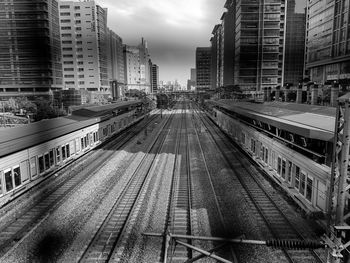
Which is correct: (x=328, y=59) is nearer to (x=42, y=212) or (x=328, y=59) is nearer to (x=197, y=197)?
(x=197, y=197)

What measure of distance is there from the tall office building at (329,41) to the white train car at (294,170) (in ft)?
98.2

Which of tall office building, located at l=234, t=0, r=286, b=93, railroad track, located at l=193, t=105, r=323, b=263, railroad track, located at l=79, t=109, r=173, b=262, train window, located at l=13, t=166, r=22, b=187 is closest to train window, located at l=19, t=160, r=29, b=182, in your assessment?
train window, located at l=13, t=166, r=22, b=187

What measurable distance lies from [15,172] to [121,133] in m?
23.1

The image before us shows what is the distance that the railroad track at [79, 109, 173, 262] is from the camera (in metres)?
8.46

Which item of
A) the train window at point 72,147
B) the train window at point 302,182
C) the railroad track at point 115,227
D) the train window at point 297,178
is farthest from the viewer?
the train window at point 72,147

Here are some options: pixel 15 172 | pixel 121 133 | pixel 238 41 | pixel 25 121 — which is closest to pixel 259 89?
pixel 238 41

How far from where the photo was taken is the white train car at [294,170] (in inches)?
372

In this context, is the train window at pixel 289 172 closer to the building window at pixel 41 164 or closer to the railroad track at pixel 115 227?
the railroad track at pixel 115 227

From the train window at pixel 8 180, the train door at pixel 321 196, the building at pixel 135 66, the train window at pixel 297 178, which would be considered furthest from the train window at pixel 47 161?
the building at pixel 135 66

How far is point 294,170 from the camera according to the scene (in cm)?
1213

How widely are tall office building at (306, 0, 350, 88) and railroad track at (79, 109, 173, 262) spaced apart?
3765cm

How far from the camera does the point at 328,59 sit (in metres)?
50.7

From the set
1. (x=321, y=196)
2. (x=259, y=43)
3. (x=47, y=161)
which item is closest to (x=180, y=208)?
(x=321, y=196)

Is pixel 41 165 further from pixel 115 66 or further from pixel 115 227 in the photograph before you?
pixel 115 66
